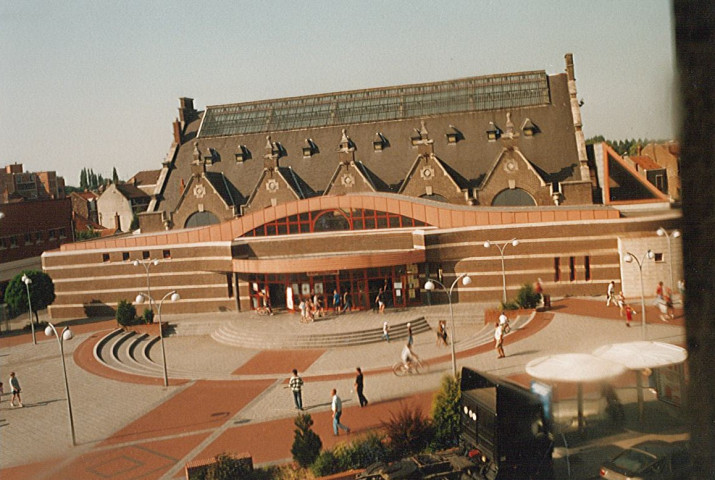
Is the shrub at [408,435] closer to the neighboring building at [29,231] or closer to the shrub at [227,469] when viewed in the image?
the shrub at [227,469]

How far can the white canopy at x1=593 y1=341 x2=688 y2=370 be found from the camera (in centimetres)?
1293

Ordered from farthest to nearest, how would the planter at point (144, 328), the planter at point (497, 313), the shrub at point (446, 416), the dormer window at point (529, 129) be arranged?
the dormer window at point (529, 129) < the planter at point (144, 328) < the planter at point (497, 313) < the shrub at point (446, 416)

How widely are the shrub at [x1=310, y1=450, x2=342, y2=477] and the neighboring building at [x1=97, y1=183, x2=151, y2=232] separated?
84.5 meters

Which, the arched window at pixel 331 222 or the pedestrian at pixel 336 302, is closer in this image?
the pedestrian at pixel 336 302

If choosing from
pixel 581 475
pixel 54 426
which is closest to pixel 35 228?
pixel 54 426

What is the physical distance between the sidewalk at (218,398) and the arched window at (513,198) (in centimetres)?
1171

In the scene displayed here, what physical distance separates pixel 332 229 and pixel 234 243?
6264mm

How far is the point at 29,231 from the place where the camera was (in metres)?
55.6

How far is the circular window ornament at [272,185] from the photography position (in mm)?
47969

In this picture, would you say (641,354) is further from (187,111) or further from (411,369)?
(187,111)

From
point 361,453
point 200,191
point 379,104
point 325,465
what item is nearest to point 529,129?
point 379,104

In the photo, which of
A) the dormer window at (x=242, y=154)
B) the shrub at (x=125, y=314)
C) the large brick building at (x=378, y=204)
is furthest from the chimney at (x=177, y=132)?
the shrub at (x=125, y=314)

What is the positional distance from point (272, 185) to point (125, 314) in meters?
16.5

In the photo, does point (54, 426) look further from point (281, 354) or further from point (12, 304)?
point (12, 304)
